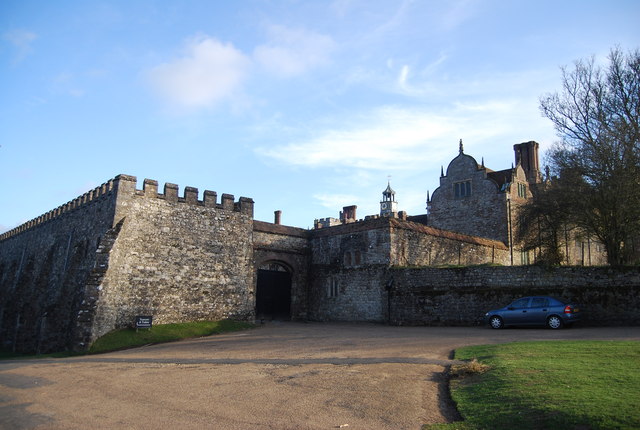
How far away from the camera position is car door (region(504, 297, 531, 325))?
64.6 feet

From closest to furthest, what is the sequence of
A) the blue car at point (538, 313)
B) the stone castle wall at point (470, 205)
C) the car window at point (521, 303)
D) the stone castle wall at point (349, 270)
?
1. the blue car at point (538, 313)
2. the car window at point (521, 303)
3. the stone castle wall at point (349, 270)
4. the stone castle wall at point (470, 205)

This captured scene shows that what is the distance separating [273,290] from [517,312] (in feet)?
62.1

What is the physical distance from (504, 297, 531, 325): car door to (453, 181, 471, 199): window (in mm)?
21199

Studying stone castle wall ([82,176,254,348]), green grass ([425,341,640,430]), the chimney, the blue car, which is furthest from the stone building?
green grass ([425,341,640,430])

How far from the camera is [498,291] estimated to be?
74.5ft

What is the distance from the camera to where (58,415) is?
9.29 metres

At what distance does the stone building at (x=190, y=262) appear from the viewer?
75.9 ft

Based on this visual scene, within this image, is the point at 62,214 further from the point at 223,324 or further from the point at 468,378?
the point at 468,378

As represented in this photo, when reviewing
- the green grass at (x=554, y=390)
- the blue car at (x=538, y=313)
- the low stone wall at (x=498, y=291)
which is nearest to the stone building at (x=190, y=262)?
the low stone wall at (x=498, y=291)

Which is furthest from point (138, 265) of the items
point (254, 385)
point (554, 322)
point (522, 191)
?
point (522, 191)

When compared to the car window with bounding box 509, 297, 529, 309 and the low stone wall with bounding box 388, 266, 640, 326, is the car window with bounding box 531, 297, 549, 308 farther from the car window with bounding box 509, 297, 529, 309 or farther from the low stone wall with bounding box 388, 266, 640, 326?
the low stone wall with bounding box 388, 266, 640, 326

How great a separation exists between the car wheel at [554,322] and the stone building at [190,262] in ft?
21.2

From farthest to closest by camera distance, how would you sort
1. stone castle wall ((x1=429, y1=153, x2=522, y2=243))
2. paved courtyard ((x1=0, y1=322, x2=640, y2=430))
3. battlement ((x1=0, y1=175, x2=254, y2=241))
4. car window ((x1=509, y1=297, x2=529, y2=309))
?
1. stone castle wall ((x1=429, y1=153, x2=522, y2=243))
2. battlement ((x1=0, y1=175, x2=254, y2=241))
3. car window ((x1=509, y1=297, x2=529, y2=309))
4. paved courtyard ((x1=0, y1=322, x2=640, y2=430))

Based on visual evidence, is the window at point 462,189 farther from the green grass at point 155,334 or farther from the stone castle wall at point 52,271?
the stone castle wall at point 52,271
